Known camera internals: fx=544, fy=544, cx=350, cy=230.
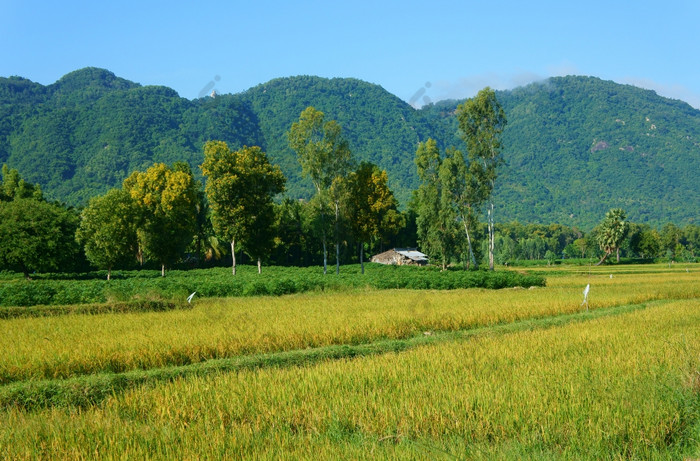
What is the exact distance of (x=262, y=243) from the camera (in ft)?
165

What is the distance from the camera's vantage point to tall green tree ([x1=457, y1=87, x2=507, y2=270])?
50375 mm

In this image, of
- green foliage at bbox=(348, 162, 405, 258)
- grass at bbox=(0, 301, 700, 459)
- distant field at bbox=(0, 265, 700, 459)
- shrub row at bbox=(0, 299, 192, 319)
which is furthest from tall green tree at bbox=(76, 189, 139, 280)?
grass at bbox=(0, 301, 700, 459)

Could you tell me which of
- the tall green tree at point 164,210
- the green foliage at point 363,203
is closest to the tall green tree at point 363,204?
the green foliage at point 363,203

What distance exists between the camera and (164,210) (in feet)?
173

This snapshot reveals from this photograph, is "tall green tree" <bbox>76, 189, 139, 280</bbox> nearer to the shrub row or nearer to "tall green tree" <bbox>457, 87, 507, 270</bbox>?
the shrub row

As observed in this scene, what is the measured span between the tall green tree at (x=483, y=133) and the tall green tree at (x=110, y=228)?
102ft

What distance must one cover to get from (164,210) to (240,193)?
9.99 m

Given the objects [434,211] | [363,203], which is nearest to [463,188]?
[434,211]

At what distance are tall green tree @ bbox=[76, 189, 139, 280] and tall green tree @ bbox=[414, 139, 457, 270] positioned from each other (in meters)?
27.0

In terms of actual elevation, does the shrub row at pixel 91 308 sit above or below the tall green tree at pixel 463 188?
below

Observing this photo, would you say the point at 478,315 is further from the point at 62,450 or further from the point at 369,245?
the point at 369,245

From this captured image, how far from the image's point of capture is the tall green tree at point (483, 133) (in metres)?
50.4

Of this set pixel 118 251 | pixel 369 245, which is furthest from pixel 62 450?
pixel 369 245

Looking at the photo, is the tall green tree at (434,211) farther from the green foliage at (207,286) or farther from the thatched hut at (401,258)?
the thatched hut at (401,258)
